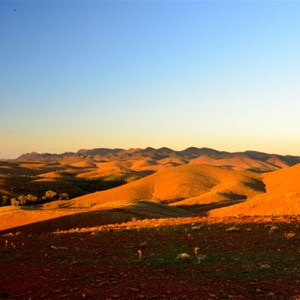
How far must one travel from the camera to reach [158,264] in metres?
10.8

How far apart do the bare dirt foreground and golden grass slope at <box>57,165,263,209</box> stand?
44.4m

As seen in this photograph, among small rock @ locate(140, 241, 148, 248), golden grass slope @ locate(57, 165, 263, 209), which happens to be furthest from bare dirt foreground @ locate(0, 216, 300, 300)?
golden grass slope @ locate(57, 165, 263, 209)

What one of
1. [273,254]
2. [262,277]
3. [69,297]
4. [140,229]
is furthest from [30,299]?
[140,229]

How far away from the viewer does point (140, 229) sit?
56.3 ft

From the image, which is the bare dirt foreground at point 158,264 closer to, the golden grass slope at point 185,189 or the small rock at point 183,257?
the small rock at point 183,257

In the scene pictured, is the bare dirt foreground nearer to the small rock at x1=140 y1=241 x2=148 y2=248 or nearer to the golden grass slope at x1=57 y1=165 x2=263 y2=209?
the small rock at x1=140 y1=241 x2=148 y2=248

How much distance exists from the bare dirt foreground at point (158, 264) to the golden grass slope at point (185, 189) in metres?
44.4

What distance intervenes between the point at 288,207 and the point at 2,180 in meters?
79.2

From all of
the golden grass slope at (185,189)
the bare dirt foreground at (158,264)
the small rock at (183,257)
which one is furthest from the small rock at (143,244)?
the golden grass slope at (185,189)

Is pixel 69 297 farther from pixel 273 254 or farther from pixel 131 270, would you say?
pixel 273 254

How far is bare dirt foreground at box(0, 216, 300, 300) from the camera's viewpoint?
8398mm

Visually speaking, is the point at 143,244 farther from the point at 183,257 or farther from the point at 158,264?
the point at 158,264

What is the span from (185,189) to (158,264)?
2709 inches

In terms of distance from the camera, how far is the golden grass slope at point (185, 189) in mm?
66500
